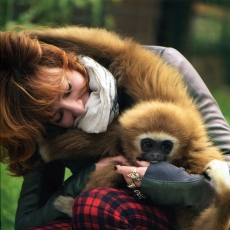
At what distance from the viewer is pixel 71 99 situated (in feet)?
9.91

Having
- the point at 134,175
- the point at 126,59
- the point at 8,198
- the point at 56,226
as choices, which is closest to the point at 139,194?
the point at 134,175

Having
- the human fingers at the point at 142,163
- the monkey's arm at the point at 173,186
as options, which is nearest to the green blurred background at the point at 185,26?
the human fingers at the point at 142,163

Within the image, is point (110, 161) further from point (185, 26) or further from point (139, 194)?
point (185, 26)

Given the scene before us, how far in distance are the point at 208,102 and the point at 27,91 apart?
112 centimetres

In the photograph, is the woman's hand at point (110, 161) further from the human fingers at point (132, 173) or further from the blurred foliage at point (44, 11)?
the blurred foliage at point (44, 11)

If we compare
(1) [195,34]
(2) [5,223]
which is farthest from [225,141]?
(1) [195,34]

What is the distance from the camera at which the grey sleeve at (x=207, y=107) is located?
303cm

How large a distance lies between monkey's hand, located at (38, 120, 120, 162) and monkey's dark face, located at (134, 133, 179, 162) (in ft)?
0.54

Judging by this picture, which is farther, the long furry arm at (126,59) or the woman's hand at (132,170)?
the long furry arm at (126,59)

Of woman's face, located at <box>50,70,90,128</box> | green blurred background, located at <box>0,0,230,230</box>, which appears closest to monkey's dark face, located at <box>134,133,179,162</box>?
woman's face, located at <box>50,70,90,128</box>

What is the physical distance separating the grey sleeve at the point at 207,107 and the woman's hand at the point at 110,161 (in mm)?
553

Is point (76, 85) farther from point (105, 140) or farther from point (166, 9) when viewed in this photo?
point (166, 9)

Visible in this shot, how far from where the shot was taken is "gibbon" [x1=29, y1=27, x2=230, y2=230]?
9.62 feet

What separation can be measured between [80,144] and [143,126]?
399 millimetres
